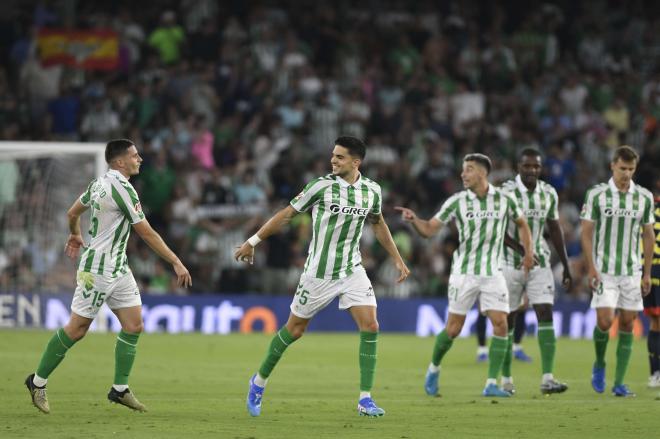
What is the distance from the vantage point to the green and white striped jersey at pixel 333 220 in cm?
1071

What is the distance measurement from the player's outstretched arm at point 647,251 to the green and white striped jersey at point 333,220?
3810 mm

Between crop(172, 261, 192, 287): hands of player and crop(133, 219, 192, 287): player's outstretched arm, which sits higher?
crop(133, 219, 192, 287): player's outstretched arm

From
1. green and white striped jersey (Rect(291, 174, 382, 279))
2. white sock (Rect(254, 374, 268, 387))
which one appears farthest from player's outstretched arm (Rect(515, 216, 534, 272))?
white sock (Rect(254, 374, 268, 387))

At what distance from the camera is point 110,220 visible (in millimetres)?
10547

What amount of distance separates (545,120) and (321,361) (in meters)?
11.9

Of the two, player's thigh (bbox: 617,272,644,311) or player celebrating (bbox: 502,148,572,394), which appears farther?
player celebrating (bbox: 502,148,572,394)

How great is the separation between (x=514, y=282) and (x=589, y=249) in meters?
1.14

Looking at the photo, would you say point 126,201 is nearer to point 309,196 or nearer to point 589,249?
point 309,196

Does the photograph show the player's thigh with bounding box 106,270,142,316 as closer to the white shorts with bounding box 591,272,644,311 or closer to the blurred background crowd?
the white shorts with bounding box 591,272,644,311

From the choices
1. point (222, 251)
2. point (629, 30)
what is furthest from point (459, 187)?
point (629, 30)

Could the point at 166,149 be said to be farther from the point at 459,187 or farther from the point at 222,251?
the point at 459,187

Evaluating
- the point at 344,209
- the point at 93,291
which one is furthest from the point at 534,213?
the point at 93,291

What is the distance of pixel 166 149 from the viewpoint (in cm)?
2378

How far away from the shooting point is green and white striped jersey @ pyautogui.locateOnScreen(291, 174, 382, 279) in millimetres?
10711
